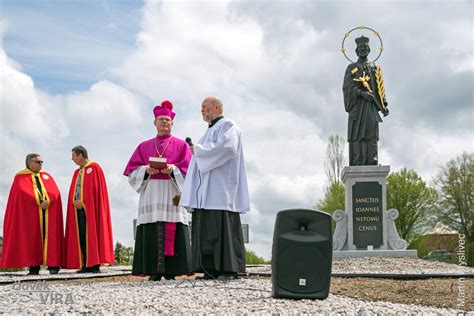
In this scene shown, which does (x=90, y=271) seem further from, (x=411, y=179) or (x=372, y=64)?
(x=411, y=179)

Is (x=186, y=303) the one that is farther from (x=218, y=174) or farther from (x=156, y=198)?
(x=156, y=198)

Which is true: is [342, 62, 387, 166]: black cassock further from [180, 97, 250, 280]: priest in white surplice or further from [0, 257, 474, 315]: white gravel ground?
[0, 257, 474, 315]: white gravel ground

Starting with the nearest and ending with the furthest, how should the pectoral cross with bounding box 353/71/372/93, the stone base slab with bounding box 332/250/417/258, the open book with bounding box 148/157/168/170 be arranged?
the open book with bounding box 148/157/168/170, the stone base slab with bounding box 332/250/417/258, the pectoral cross with bounding box 353/71/372/93

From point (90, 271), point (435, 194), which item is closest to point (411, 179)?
point (435, 194)

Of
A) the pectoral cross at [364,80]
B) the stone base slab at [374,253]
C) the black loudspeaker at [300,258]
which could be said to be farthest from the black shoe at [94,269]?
the pectoral cross at [364,80]

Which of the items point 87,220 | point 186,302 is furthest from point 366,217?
point 186,302

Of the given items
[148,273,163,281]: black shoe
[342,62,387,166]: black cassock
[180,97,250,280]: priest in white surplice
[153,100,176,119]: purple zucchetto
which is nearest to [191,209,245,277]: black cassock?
[180,97,250,280]: priest in white surplice

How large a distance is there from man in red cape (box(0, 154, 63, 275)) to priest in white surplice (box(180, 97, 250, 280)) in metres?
5.36

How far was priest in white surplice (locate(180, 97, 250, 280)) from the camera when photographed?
25.4ft

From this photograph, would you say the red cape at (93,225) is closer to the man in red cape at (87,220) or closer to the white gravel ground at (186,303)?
the man in red cape at (87,220)

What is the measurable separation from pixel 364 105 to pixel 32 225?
322 inches

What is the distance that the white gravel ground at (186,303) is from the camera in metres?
5.30

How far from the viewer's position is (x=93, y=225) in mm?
12242

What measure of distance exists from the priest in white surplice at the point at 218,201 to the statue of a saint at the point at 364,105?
28.6 ft
